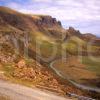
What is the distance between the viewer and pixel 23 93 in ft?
129

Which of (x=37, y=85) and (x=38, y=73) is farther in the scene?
(x=38, y=73)

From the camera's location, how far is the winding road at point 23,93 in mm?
37731

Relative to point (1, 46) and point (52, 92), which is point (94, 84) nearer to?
point (1, 46)

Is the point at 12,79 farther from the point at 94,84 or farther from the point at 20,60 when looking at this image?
the point at 94,84

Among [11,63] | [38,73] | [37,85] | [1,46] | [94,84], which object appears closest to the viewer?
[37,85]

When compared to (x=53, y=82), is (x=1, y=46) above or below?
above

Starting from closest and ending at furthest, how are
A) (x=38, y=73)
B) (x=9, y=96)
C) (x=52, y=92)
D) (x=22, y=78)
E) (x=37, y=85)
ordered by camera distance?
(x=9, y=96) < (x=52, y=92) < (x=37, y=85) < (x=22, y=78) < (x=38, y=73)

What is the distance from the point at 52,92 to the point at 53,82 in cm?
855

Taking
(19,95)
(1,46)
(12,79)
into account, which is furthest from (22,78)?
(1,46)

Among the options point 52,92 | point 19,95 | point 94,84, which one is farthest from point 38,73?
point 94,84

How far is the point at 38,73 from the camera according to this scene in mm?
52719

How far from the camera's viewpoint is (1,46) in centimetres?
6538

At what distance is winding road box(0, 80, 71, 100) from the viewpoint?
3773cm

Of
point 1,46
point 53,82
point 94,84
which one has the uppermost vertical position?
point 1,46
